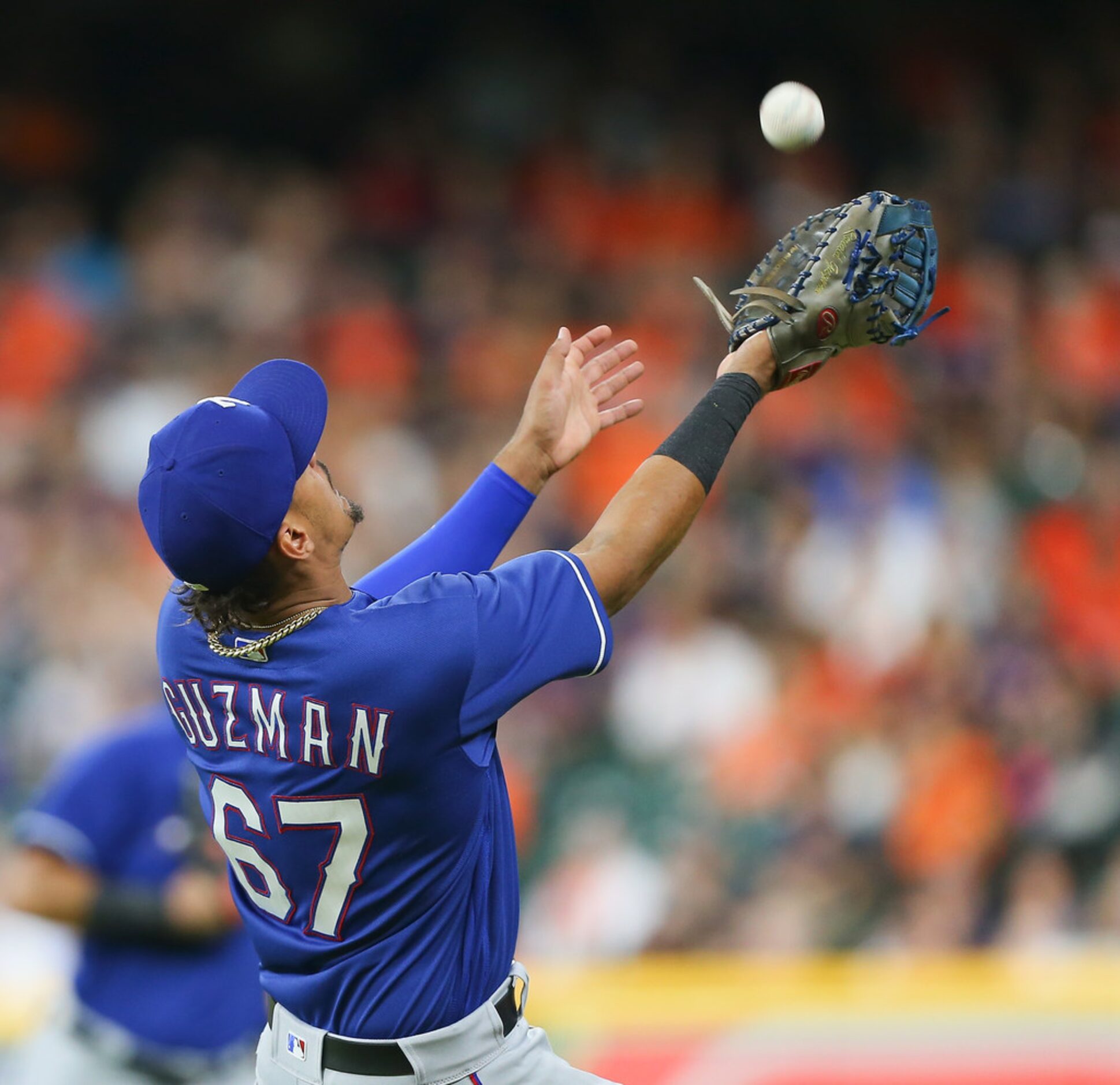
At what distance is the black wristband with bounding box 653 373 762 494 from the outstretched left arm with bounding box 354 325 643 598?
0.19m

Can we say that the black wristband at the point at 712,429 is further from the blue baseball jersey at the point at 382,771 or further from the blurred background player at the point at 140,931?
the blurred background player at the point at 140,931

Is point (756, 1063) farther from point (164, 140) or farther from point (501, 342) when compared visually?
point (164, 140)

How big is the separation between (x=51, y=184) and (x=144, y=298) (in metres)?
1.42

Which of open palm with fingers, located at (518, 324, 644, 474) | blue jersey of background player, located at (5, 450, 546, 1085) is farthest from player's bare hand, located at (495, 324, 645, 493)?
blue jersey of background player, located at (5, 450, 546, 1085)

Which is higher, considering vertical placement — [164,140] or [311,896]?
[164,140]

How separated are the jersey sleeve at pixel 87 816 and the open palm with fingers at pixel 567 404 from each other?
5.05ft

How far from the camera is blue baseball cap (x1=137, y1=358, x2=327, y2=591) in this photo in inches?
82.8

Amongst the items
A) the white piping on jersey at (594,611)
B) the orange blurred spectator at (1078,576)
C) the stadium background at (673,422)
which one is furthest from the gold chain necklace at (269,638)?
the orange blurred spectator at (1078,576)

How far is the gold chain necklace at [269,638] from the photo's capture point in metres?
2.19

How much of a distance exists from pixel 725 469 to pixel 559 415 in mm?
4850

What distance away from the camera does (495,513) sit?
2672 mm

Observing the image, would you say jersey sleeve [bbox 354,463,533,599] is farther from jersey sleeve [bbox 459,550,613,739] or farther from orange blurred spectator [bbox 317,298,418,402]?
orange blurred spectator [bbox 317,298,418,402]

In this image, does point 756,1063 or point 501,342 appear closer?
point 756,1063

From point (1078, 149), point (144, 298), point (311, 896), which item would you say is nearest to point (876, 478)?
point (1078, 149)
